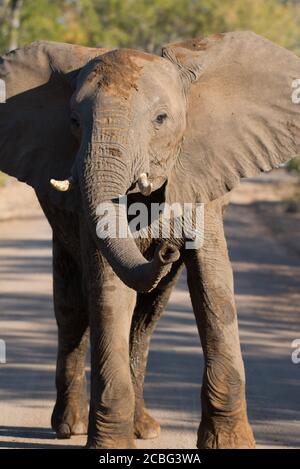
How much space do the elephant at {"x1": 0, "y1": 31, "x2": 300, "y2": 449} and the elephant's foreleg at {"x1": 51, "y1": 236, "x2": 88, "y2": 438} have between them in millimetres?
92

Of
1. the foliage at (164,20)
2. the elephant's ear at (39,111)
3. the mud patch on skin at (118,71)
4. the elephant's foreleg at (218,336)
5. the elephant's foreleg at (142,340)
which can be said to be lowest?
the foliage at (164,20)

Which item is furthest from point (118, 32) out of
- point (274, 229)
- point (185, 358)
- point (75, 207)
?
point (75, 207)

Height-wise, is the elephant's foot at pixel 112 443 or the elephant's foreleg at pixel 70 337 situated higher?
the elephant's foot at pixel 112 443

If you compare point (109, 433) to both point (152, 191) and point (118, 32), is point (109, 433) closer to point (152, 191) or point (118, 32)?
point (152, 191)

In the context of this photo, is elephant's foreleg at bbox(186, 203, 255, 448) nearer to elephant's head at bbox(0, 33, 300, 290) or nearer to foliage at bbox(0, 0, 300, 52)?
elephant's head at bbox(0, 33, 300, 290)

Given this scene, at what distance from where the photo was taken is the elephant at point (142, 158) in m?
7.18

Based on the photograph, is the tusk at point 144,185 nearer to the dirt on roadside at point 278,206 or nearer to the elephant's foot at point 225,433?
the elephant's foot at point 225,433

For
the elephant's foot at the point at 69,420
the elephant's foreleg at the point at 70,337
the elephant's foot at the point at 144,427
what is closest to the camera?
the elephant's foot at the point at 144,427

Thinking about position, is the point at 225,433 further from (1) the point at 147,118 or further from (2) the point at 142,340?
(1) the point at 147,118

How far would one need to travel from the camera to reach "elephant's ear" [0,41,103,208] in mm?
8031

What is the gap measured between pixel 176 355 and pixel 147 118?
446 cm

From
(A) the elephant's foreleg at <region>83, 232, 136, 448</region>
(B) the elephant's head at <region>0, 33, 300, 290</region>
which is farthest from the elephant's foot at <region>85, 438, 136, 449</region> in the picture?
(B) the elephant's head at <region>0, 33, 300, 290</region>

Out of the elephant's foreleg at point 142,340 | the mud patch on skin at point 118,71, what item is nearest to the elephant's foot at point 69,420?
the elephant's foreleg at point 142,340
